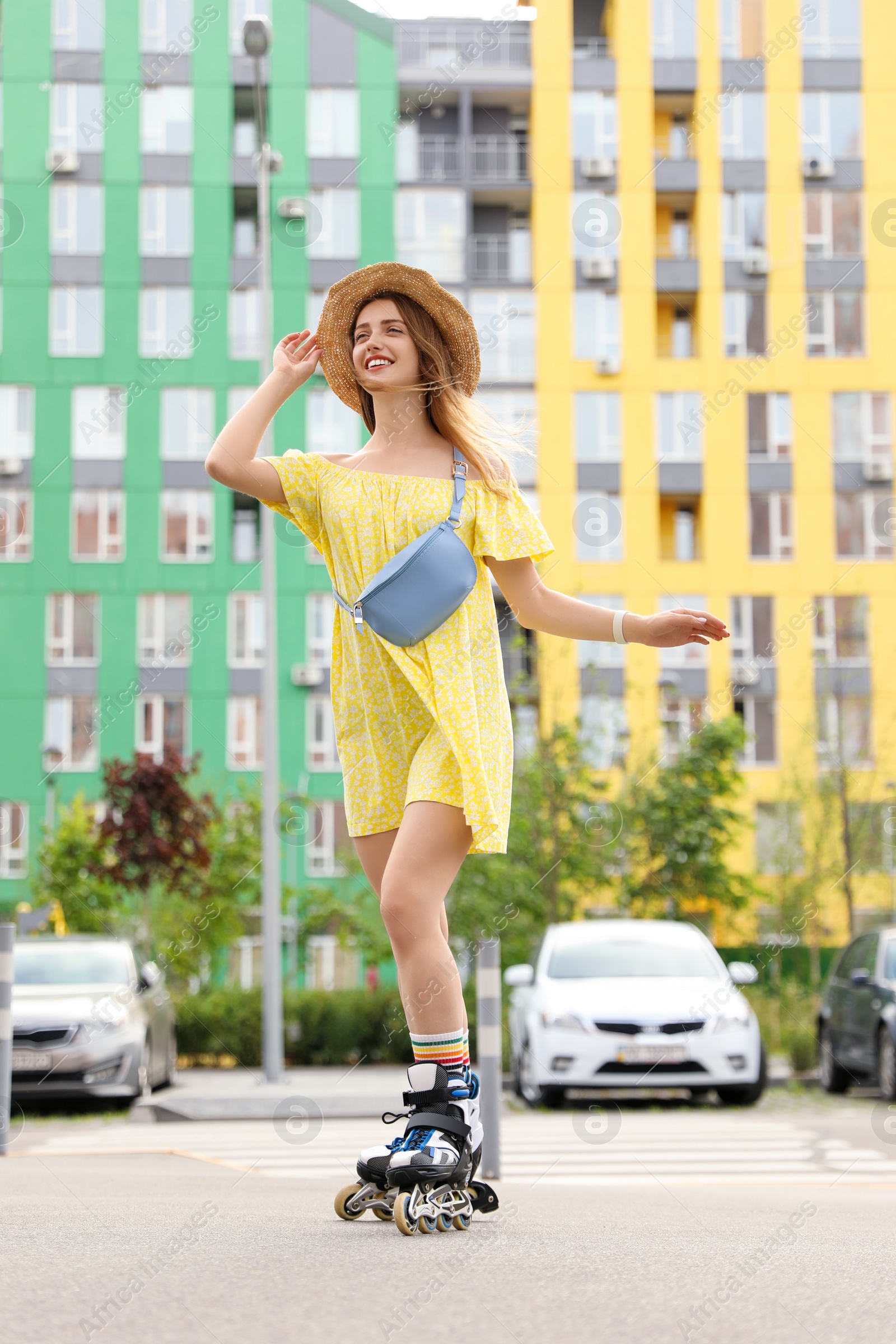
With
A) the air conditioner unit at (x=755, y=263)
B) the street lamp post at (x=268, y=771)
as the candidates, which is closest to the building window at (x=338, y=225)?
the air conditioner unit at (x=755, y=263)

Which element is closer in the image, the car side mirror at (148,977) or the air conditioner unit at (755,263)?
the car side mirror at (148,977)

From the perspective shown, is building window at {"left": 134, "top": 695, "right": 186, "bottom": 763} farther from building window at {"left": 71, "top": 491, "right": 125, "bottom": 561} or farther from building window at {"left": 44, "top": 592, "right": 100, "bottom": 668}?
building window at {"left": 71, "top": 491, "right": 125, "bottom": 561}

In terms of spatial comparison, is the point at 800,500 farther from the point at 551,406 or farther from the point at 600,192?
the point at 600,192

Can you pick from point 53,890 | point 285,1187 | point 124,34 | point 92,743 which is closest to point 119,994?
point 285,1187

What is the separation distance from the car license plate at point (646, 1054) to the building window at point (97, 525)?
3294 cm

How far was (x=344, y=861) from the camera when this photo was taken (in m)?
36.5

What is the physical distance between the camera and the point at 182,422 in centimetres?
4294

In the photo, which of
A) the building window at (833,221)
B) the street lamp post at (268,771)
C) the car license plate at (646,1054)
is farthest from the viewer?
the building window at (833,221)

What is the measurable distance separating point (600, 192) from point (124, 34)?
1331cm

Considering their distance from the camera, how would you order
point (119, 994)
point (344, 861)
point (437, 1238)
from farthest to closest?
point (344, 861)
point (119, 994)
point (437, 1238)

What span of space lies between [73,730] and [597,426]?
1568 centimetres

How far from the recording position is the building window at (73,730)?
42.3m

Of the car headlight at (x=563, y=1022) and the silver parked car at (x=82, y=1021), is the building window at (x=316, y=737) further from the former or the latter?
the car headlight at (x=563, y=1022)

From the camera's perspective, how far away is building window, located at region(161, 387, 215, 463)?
140 ft
